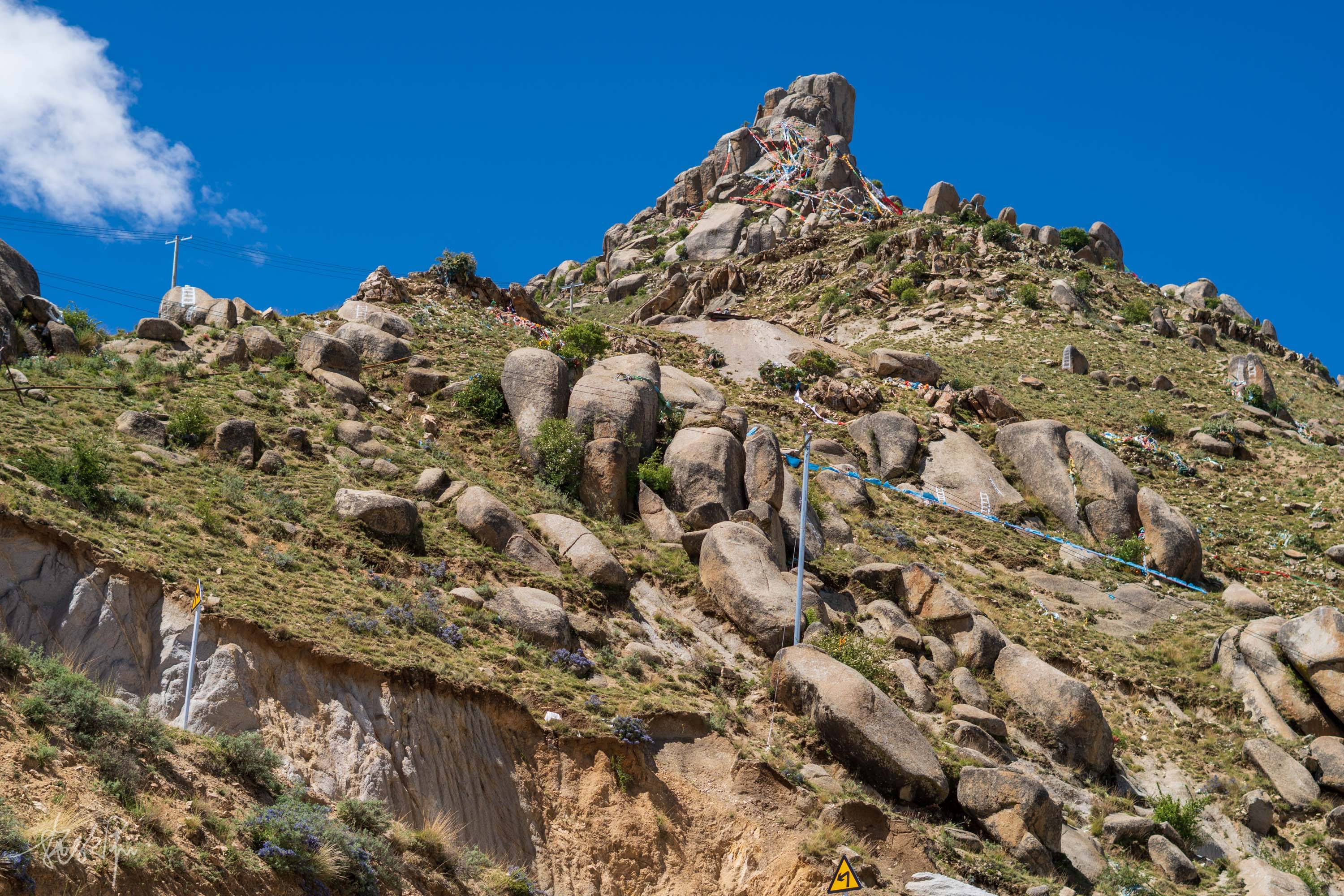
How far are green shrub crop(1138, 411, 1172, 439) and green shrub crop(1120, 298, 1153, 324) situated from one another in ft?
49.1

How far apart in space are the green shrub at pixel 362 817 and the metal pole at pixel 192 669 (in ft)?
7.95

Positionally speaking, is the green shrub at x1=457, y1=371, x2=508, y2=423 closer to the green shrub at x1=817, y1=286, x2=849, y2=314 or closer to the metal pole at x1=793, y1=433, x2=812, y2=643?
the metal pole at x1=793, y1=433, x2=812, y2=643

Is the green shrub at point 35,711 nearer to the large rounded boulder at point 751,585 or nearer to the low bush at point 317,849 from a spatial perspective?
the low bush at point 317,849

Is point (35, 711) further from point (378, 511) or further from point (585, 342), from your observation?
point (585, 342)

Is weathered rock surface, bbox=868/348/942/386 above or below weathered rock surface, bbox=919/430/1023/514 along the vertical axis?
above

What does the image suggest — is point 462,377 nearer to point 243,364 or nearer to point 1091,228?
point 243,364

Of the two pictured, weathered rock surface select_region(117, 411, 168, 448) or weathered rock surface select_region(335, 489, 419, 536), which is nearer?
weathered rock surface select_region(335, 489, 419, 536)

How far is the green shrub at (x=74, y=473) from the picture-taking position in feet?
63.6

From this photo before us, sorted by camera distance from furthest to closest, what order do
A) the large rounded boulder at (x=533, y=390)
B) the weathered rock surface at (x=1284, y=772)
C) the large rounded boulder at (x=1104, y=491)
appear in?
the large rounded boulder at (x=1104, y=491), the large rounded boulder at (x=533, y=390), the weathered rock surface at (x=1284, y=772)

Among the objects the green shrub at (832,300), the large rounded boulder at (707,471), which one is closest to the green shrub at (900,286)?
the green shrub at (832,300)

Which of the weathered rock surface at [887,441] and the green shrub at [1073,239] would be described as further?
the green shrub at [1073,239]

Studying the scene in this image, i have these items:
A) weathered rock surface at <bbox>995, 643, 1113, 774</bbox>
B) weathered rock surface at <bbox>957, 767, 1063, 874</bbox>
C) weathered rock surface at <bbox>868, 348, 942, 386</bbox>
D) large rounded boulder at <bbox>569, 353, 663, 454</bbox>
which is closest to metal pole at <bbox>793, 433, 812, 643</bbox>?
weathered rock surface at <bbox>957, 767, 1063, 874</bbox>

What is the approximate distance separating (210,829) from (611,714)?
324 inches

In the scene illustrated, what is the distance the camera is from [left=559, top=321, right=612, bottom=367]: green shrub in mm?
38562
